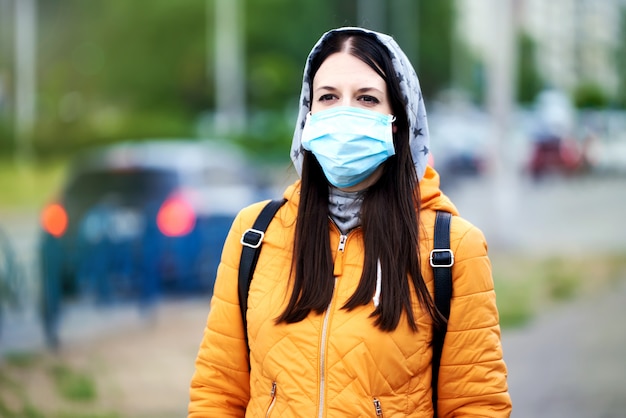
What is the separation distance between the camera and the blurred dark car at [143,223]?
930 cm

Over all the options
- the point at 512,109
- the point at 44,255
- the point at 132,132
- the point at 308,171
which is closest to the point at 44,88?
the point at 132,132

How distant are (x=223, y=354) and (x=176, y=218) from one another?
8.35 meters

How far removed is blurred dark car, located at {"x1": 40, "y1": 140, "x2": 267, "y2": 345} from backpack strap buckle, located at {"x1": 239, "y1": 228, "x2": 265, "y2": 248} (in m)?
6.01

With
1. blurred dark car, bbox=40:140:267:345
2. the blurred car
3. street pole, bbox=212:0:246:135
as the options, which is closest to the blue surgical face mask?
blurred dark car, bbox=40:140:267:345

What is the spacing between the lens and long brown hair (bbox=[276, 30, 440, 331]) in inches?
98.8

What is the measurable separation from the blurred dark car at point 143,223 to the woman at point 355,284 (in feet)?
19.6

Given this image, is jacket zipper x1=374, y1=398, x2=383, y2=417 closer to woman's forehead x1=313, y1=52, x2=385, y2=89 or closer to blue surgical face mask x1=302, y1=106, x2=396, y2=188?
blue surgical face mask x1=302, y1=106, x2=396, y2=188

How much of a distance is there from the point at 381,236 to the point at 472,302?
0.28 m

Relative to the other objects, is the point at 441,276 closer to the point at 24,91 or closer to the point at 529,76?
the point at 24,91

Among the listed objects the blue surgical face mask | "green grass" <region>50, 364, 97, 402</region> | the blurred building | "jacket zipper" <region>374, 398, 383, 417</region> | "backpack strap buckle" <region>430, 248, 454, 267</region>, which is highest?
the blurred building

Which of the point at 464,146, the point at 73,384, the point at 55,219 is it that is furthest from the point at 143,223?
the point at 464,146

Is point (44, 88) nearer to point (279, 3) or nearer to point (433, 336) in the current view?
point (279, 3)

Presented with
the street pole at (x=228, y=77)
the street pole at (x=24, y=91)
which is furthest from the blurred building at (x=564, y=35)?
the street pole at (x=24, y=91)

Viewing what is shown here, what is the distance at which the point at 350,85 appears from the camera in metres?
2.64
